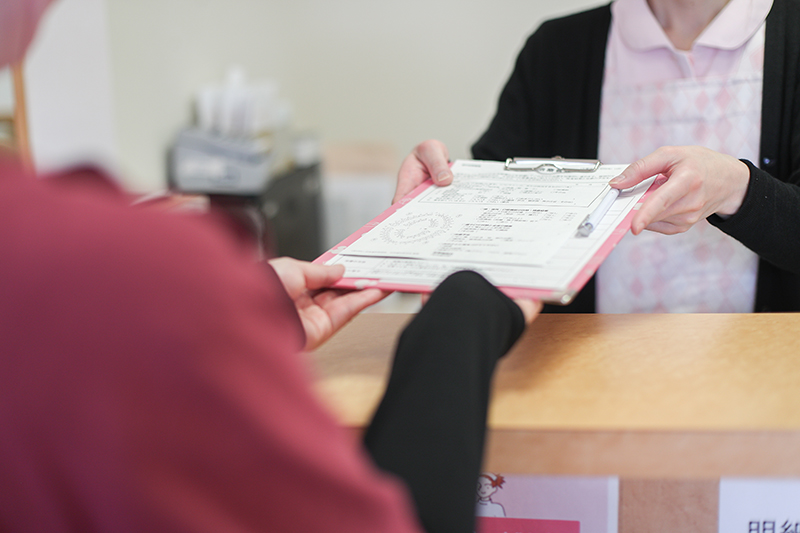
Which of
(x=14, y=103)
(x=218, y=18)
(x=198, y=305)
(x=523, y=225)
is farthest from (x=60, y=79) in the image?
(x=198, y=305)

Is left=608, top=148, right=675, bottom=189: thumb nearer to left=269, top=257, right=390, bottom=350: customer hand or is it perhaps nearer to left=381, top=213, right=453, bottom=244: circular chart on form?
left=381, top=213, right=453, bottom=244: circular chart on form

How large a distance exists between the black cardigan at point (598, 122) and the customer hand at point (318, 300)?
512 millimetres

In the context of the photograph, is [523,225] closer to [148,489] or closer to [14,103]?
[148,489]

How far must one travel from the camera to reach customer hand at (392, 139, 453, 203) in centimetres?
97

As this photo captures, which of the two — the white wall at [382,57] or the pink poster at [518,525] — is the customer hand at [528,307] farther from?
the white wall at [382,57]

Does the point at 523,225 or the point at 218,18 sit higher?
the point at 218,18

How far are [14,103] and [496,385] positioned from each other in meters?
1.91

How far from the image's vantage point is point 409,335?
0.52m

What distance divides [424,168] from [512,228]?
0.98 ft

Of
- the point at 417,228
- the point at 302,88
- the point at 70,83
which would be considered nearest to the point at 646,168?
the point at 417,228

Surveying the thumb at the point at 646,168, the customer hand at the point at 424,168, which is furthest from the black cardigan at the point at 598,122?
the customer hand at the point at 424,168

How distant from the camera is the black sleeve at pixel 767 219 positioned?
87 centimetres

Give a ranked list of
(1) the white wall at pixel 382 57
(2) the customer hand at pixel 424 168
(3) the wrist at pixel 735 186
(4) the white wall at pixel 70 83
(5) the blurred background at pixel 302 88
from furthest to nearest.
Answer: (1) the white wall at pixel 382 57 → (5) the blurred background at pixel 302 88 → (4) the white wall at pixel 70 83 → (2) the customer hand at pixel 424 168 → (3) the wrist at pixel 735 186

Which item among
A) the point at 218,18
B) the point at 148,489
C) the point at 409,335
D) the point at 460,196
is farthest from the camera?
the point at 218,18
